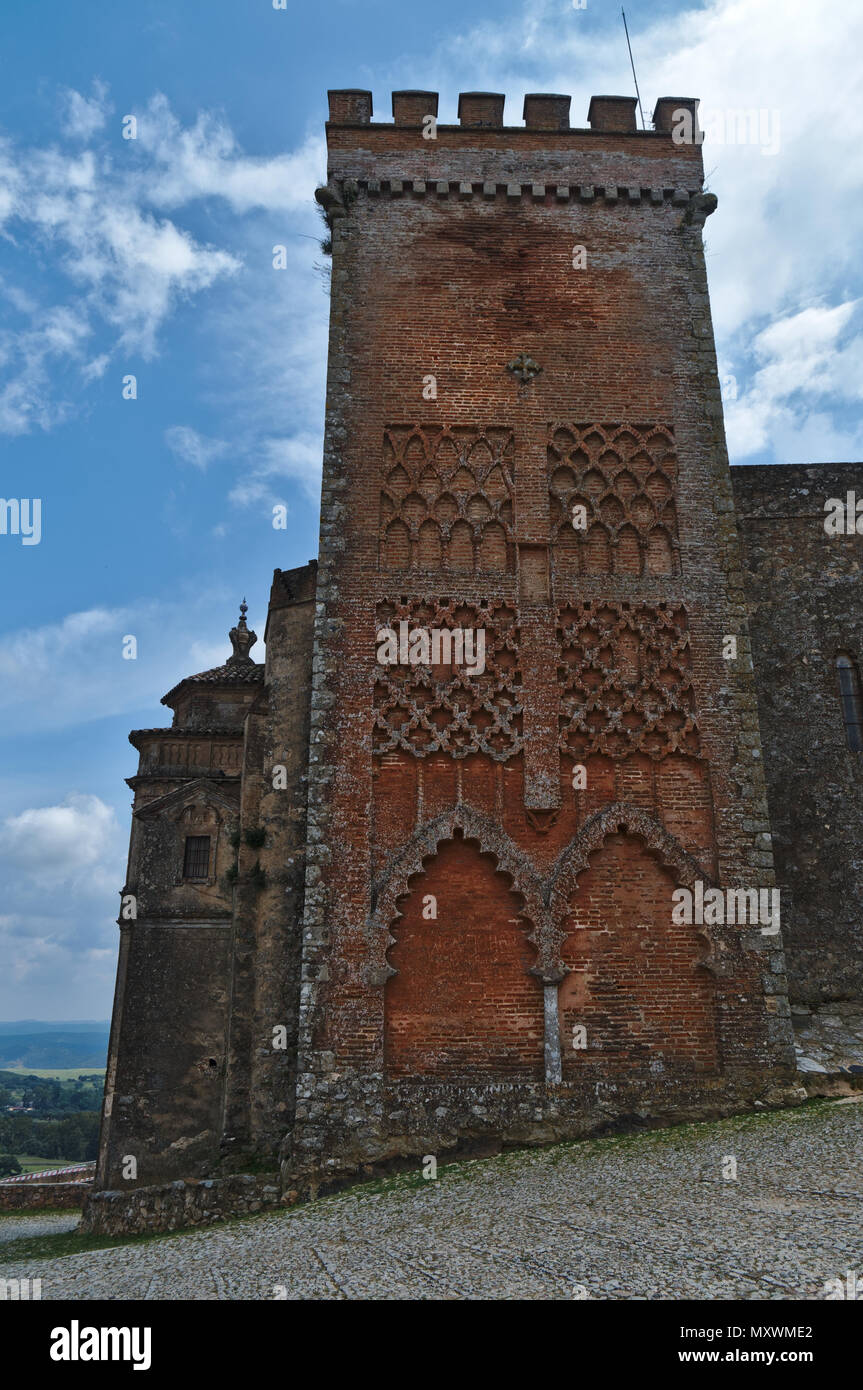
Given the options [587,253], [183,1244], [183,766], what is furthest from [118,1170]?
[587,253]

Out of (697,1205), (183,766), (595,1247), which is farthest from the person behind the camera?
(183,766)

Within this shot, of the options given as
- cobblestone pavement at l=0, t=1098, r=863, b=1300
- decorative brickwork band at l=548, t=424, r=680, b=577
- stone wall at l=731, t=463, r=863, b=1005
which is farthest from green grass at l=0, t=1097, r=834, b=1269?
decorative brickwork band at l=548, t=424, r=680, b=577

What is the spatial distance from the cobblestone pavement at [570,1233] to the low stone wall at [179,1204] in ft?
2.43

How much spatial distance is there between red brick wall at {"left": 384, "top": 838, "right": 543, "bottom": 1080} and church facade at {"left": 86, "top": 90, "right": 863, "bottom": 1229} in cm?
3

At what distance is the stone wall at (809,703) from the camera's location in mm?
12508

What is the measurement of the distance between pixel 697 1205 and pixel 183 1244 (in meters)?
4.50

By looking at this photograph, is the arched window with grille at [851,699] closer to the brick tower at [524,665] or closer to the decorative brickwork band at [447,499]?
the brick tower at [524,665]

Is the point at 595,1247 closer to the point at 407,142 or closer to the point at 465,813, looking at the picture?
the point at 465,813

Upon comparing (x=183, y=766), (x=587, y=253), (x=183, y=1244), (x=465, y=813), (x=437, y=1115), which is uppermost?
(x=587, y=253)

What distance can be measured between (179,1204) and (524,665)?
23.6ft

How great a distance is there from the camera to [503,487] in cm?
1216

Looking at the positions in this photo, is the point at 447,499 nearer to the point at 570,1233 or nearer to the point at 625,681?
the point at 625,681

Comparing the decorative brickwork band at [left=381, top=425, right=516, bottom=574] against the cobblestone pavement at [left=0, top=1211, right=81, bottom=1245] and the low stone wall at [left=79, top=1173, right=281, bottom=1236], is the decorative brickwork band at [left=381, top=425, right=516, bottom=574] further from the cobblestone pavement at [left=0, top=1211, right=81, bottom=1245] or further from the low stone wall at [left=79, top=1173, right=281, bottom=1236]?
the cobblestone pavement at [left=0, top=1211, right=81, bottom=1245]

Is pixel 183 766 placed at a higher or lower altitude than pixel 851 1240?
higher
